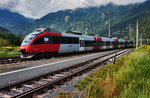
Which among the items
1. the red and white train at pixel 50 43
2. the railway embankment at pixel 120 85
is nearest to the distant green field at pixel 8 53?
the red and white train at pixel 50 43

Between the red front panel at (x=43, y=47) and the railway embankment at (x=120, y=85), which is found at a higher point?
the red front panel at (x=43, y=47)

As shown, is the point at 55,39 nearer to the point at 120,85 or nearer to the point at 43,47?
the point at 43,47

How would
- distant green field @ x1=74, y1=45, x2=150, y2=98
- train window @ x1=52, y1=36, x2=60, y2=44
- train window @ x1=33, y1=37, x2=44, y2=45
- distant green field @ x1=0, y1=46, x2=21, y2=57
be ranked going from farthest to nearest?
distant green field @ x1=0, y1=46, x2=21, y2=57 < train window @ x1=52, y1=36, x2=60, y2=44 < train window @ x1=33, y1=37, x2=44, y2=45 < distant green field @ x1=74, y1=45, x2=150, y2=98

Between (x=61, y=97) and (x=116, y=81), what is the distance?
250cm

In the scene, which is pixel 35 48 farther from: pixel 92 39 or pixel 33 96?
pixel 92 39

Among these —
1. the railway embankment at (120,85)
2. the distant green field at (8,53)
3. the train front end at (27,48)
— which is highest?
the train front end at (27,48)

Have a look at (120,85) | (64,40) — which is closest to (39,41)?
(64,40)

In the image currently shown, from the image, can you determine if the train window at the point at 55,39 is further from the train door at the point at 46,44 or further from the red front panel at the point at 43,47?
the train door at the point at 46,44

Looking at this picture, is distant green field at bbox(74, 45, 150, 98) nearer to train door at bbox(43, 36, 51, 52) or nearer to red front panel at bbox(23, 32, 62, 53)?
red front panel at bbox(23, 32, 62, 53)

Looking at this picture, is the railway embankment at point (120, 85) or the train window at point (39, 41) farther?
the train window at point (39, 41)

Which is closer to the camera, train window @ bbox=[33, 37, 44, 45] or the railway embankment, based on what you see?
the railway embankment

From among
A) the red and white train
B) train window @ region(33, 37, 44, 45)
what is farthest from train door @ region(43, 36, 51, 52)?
train window @ region(33, 37, 44, 45)

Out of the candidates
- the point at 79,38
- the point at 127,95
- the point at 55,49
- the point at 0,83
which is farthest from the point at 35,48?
the point at 127,95

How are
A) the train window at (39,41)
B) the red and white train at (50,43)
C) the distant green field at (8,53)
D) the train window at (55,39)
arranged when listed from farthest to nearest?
the distant green field at (8,53), the train window at (55,39), the train window at (39,41), the red and white train at (50,43)
